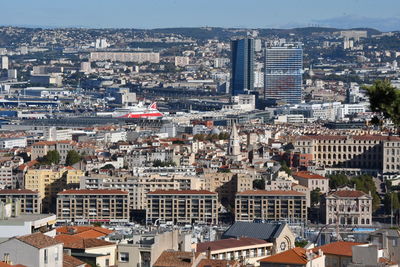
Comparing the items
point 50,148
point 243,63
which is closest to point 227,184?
point 50,148

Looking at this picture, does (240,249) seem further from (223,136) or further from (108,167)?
(223,136)

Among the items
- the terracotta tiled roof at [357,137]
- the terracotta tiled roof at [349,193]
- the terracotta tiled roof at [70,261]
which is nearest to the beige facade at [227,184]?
the terracotta tiled roof at [349,193]

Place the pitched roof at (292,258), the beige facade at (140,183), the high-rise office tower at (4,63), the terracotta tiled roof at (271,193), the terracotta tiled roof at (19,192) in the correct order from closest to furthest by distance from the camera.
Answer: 1. the pitched roof at (292,258)
2. the terracotta tiled roof at (271,193)
3. the terracotta tiled roof at (19,192)
4. the beige facade at (140,183)
5. the high-rise office tower at (4,63)

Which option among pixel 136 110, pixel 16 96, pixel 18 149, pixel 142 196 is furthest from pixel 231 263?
pixel 16 96

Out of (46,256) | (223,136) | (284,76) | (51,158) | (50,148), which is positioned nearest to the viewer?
(46,256)

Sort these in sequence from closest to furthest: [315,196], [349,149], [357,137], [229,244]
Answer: [229,244] < [315,196] < [349,149] < [357,137]

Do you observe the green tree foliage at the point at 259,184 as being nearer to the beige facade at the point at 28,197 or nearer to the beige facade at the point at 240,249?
the beige facade at the point at 28,197

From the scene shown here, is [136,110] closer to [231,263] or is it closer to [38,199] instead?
[38,199]
